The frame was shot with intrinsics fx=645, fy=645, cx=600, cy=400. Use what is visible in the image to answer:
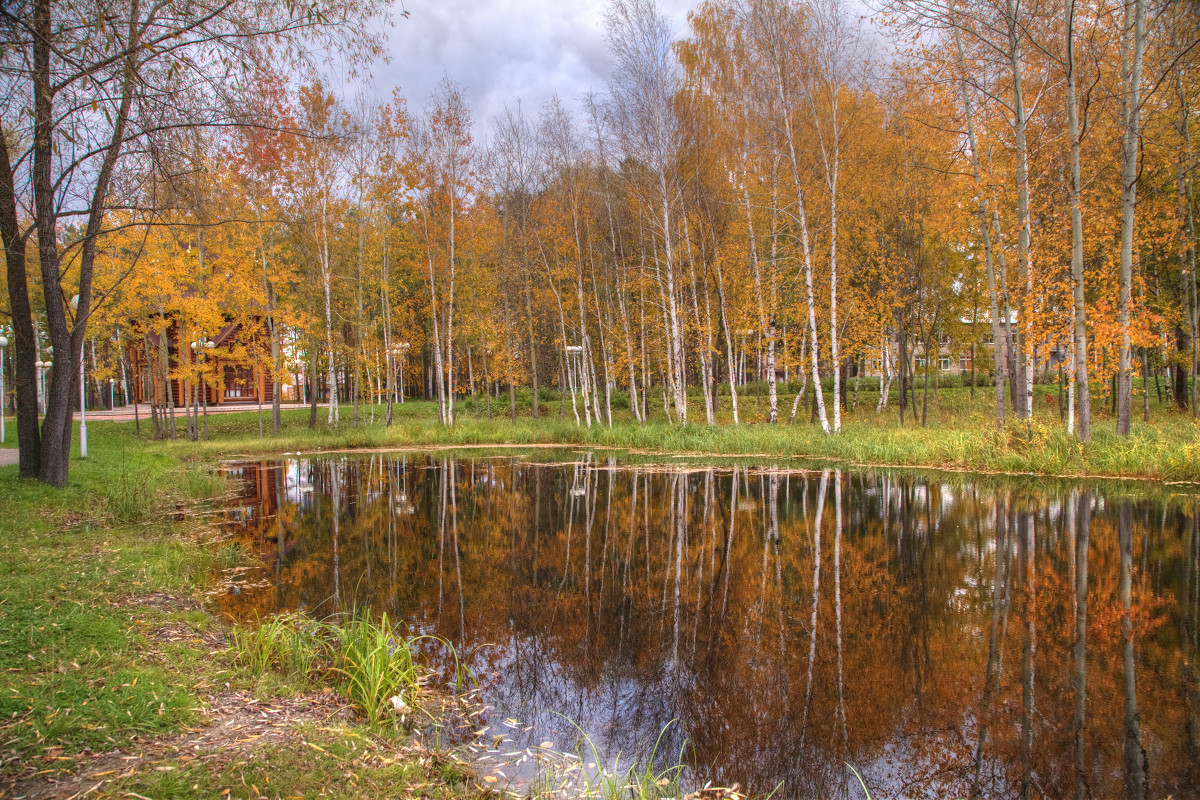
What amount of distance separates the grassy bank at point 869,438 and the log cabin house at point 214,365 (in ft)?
8.80

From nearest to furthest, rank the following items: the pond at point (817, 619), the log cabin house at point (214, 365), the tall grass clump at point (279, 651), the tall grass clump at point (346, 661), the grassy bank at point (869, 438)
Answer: the pond at point (817, 619) < the tall grass clump at point (346, 661) < the tall grass clump at point (279, 651) < the grassy bank at point (869, 438) < the log cabin house at point (214, 365)

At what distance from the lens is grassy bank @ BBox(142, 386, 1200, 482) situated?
42.8 ft

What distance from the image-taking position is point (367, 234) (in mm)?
27281

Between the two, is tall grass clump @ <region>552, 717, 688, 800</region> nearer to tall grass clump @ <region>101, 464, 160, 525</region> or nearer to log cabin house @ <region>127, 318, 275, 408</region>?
tall grass clump @ <region>101, 464, 160, 525</region>

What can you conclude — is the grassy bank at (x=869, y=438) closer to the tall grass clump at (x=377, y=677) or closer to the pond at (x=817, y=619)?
the pond at (x=817, y=619)

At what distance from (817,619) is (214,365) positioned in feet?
85.1

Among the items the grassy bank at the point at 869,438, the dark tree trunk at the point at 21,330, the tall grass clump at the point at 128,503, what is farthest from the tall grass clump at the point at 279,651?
the grassy bank at the point at 869,438

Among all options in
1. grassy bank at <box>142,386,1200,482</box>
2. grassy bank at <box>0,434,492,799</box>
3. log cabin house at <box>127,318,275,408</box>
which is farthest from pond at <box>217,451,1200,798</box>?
log cabin house at <box>127,318,275,408</box>

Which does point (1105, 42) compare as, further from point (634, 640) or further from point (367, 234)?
point (367, 234)

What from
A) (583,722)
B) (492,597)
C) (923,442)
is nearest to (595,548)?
(492,597)

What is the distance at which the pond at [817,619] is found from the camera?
367 centimetres

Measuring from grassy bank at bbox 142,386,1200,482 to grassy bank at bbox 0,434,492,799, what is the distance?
45.7 feet

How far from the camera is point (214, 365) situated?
2509 centimetres

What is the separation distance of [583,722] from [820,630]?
7.76ft
